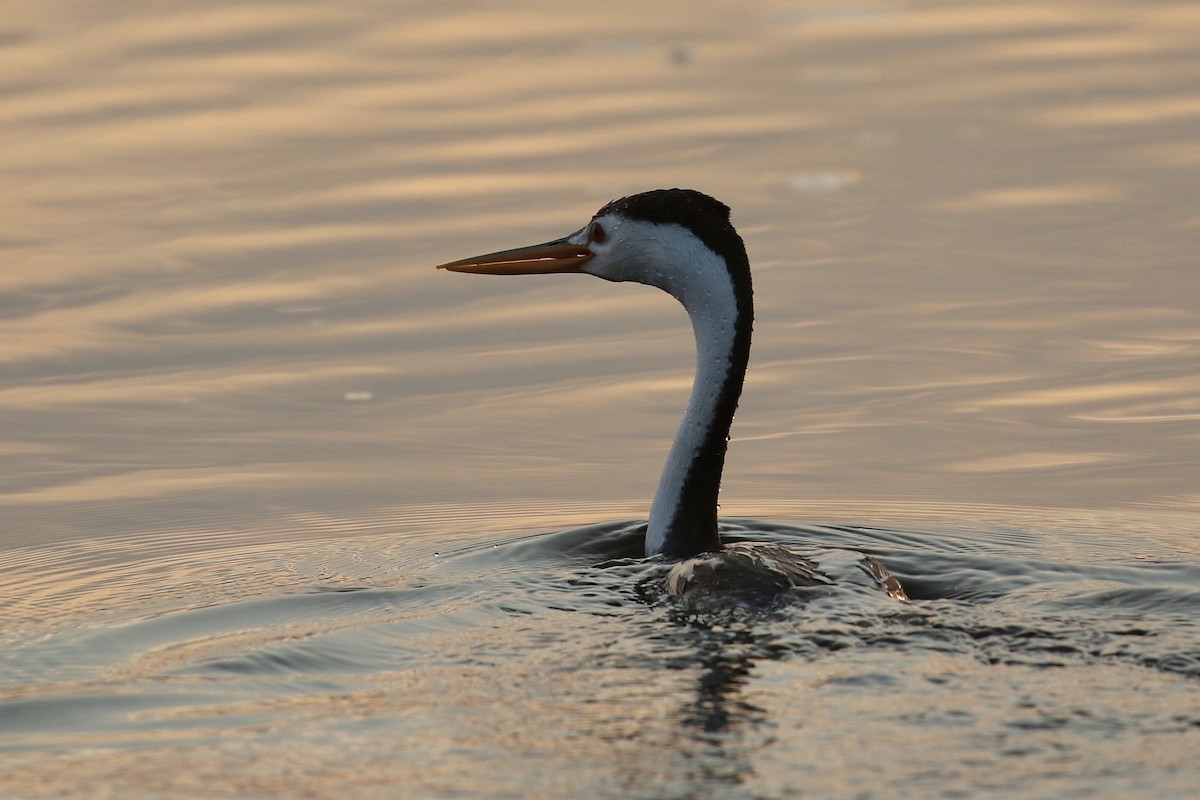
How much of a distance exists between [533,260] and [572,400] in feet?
4.29

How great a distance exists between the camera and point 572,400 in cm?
1064

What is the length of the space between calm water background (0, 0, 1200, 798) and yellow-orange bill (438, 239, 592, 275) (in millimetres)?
988

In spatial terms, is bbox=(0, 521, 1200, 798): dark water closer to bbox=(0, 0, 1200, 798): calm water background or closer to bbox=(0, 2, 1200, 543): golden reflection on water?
bbox=(0, 0, 1200, 798): calm water background

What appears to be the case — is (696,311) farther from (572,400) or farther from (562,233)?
(562,233)

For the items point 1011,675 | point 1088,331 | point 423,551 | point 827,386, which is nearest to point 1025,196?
point 1088,331

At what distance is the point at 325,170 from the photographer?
13672 millimetres

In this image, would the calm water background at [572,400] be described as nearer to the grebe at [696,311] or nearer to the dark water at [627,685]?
the dark water at [627,685]

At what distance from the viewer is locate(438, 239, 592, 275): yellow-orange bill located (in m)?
9.40

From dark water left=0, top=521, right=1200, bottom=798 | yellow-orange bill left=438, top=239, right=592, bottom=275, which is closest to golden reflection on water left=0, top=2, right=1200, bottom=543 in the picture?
yellow-orange bill left=438, top=239, right=592, bottom=275

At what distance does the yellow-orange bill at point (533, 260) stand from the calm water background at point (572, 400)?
3.24ft

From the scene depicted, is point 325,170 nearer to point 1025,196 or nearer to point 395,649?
point 1025,196

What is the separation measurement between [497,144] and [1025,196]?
3.45 metres

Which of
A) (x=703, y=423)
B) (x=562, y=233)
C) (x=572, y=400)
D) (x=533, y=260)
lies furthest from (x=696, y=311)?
(x=562, y=233)

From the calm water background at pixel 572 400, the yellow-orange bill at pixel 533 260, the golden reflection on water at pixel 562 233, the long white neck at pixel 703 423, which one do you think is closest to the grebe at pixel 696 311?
the long white neck at pixel 703 423
